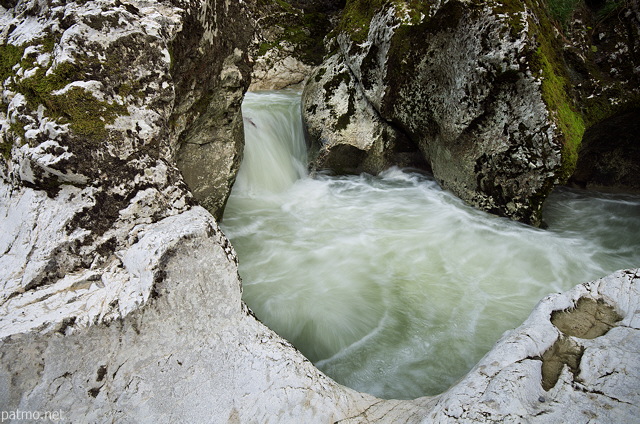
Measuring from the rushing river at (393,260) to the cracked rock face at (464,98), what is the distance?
524mm

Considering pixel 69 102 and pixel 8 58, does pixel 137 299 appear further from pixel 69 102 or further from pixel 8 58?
pixel 8 58

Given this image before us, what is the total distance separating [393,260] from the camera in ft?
14.8

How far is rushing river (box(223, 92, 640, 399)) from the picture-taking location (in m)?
3.38

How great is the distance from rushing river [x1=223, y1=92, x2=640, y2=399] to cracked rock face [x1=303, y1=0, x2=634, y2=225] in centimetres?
52

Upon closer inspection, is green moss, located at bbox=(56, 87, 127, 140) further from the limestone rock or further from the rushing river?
the limestone rock

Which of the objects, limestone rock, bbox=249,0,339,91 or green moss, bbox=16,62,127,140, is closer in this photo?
green moss, bbox=16,62,127,140

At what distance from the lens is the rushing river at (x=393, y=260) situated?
338 cm

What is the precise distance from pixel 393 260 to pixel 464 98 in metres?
2.49

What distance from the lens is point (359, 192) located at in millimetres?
6301

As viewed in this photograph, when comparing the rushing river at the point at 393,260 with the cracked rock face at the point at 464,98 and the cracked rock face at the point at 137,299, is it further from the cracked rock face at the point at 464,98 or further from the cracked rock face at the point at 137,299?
the cracked rock face at the point at 137,299

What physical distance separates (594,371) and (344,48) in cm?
611

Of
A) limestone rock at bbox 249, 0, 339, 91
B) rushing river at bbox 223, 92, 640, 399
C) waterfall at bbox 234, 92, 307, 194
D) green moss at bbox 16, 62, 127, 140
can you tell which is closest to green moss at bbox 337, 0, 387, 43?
waterfall at bbox 234, 92, 307, 194

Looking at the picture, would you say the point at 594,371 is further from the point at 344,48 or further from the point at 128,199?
the point at 344,48

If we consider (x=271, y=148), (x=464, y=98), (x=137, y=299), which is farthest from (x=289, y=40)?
(x=137, y=299)
